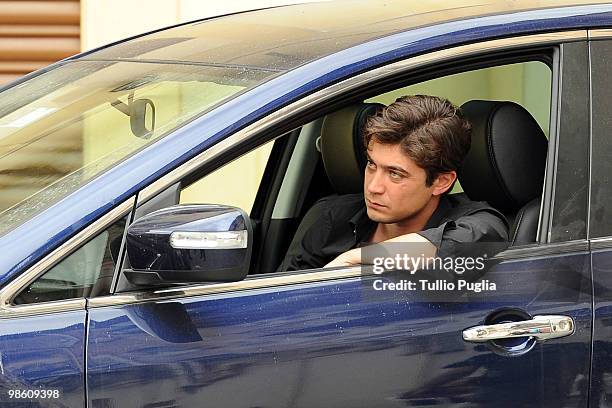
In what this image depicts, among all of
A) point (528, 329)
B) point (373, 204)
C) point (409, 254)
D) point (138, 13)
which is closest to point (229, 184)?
point (373, 204)

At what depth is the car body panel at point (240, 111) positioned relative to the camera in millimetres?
2143

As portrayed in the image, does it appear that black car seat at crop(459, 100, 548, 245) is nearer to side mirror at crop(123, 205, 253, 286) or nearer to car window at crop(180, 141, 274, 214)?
car window at crop(180, 141, 274, 214)

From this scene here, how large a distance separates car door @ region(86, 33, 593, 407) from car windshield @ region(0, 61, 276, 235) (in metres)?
0.21

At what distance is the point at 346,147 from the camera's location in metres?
2.99

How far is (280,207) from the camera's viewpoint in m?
3.36

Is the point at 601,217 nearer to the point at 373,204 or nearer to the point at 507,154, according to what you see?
the point at 507,154

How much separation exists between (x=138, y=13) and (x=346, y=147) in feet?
11.2

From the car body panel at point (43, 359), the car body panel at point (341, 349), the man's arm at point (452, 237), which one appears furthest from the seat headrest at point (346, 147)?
the car body panel at point (43, 359)

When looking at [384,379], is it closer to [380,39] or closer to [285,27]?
[380,39]

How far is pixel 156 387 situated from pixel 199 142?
446 mm

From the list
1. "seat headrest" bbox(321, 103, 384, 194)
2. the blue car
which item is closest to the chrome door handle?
the blue car

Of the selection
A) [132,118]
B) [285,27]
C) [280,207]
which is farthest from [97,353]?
[280,207]

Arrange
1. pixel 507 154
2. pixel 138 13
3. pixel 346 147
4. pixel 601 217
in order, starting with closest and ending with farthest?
pixel 601 217 → pixel 507 154 → pixel 346 147 → pixel 138 13

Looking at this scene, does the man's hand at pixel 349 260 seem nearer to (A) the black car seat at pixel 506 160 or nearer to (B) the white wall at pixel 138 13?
(A) the black car seat at pixel 506 160
